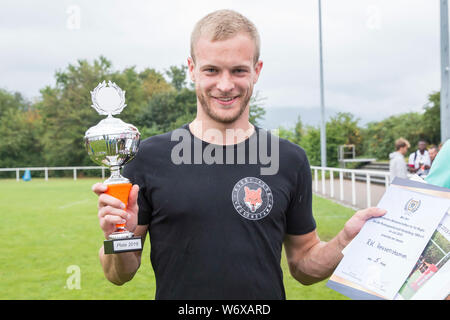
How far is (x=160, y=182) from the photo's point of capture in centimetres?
197

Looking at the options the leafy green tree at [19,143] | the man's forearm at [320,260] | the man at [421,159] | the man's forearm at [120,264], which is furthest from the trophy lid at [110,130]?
the leafy green tree at [19,143]

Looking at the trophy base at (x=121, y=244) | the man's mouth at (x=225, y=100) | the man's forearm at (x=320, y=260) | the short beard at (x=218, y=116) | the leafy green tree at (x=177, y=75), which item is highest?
the leafy green tree at (x=177, y=75)

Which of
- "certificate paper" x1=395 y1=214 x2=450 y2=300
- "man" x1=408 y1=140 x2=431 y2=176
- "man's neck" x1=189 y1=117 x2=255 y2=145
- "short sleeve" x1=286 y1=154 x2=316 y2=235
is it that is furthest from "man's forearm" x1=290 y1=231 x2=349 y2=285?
"man" x1=408 y1=140 x2=431 y2=176

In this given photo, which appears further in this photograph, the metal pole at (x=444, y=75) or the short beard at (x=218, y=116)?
the metal pole at (x=444, y=75)

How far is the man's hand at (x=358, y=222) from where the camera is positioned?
1885 millimetres

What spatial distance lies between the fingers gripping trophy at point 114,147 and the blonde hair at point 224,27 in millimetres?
446

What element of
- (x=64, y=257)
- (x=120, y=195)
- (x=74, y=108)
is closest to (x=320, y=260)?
(x=120, y=195)

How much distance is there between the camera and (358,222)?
1.95 metres

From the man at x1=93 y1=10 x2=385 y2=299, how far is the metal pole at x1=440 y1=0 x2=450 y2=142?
25.5 ft

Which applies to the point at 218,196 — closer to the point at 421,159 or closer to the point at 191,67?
the point at 191,67

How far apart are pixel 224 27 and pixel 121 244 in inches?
39.3

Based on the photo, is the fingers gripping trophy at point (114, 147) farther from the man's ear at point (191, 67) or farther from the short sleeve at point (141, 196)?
the man's ear at point (191, 67)
